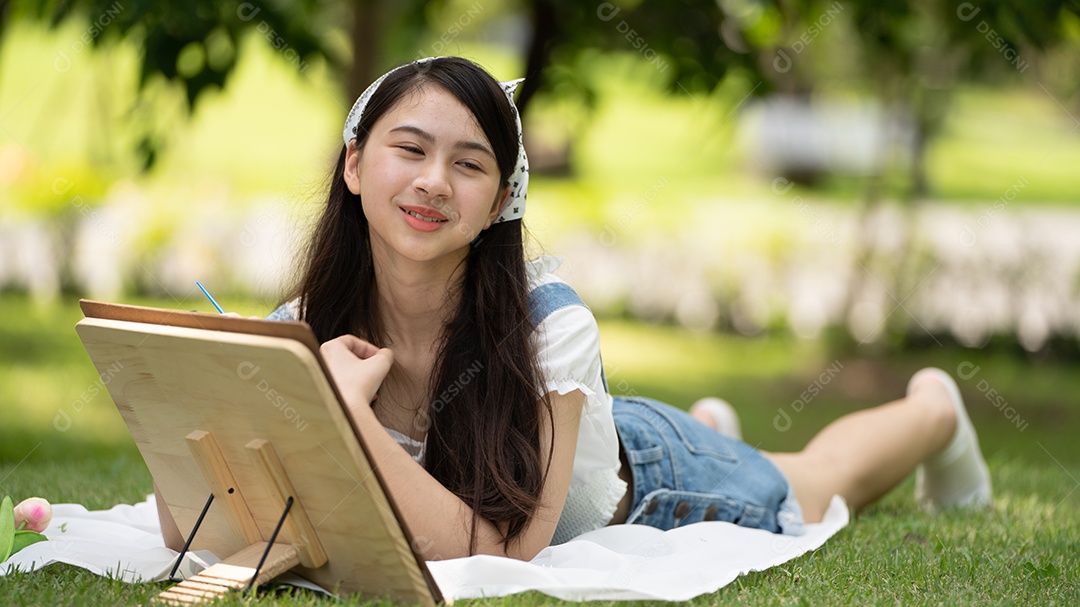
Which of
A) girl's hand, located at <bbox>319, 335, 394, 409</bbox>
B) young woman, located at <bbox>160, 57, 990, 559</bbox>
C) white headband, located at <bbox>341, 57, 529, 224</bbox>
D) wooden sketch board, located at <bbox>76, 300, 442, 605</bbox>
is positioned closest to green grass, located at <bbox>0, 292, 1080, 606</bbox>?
wooden sketch board, located at <bbox>76, 300, 442, 605</bbox>

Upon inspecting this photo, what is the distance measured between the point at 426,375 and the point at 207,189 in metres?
7.64

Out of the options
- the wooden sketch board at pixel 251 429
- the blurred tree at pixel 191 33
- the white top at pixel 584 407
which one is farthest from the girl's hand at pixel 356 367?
the blurred tree at pixel 191 33

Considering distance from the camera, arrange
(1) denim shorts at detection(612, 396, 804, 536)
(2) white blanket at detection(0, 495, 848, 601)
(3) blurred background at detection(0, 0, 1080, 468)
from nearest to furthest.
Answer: (2) white blanket at detection(0, 495, 848, 601) < (1) denim shorts at detection(612, 396, 804, 536) < (3) blurred background at detection(0, 0, 1080, 468)

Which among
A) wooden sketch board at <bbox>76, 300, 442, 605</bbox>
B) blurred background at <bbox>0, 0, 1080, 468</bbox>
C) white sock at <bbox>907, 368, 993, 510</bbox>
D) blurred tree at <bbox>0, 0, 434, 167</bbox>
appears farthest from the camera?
blurred background at <bbox>0, 0, 1080, 468</bbox>

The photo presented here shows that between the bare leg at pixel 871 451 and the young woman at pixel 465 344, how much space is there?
479 mm

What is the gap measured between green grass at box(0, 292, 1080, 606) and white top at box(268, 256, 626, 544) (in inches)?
18.1

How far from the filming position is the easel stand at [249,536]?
2221mm

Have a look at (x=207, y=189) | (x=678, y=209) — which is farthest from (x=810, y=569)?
(x=678, y=209)

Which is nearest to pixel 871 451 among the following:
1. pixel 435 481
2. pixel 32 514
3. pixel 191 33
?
pixel 435 481

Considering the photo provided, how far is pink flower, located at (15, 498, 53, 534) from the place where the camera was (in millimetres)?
2758

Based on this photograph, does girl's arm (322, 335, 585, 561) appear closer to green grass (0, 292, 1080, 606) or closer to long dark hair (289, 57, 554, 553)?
long dark hair (289, 57, 554, 553)

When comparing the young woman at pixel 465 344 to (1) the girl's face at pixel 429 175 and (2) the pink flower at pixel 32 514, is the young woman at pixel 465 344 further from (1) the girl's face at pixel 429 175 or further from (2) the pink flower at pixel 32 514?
(2) the pink flower at pixel 32 514

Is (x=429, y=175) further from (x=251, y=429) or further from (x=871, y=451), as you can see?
(x=871, y=451)

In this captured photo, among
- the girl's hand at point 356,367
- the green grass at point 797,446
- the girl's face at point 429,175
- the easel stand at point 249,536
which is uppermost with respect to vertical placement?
the girl's face at point 429,175
